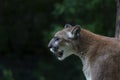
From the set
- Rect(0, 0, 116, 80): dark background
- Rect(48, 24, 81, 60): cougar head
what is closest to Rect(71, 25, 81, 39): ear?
Rect(48, 24, 81, 60): cougar head

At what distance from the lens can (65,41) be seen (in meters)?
10.1

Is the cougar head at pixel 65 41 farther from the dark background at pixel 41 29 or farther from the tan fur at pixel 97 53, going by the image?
the dark background at pixel 41 29

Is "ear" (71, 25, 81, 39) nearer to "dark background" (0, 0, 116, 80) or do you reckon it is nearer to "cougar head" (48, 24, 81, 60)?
"cougar head" (48, 24, 81, 60)

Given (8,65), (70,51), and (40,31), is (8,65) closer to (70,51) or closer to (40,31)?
(40,31)

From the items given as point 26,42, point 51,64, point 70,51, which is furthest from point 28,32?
point 70,51

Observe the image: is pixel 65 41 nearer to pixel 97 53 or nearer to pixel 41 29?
pixel 97 53

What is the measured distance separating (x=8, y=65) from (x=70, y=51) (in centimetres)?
1088

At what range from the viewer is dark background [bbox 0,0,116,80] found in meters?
19.2

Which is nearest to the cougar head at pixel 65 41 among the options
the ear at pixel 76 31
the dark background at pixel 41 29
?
the ear at pixel 76 31

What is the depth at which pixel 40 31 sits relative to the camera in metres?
23.8

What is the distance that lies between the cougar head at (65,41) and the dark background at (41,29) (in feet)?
20.9

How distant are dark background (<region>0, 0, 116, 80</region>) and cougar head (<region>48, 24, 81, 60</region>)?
251 inches

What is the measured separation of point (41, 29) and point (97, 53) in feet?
44.9

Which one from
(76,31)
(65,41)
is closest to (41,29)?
(65,41)
